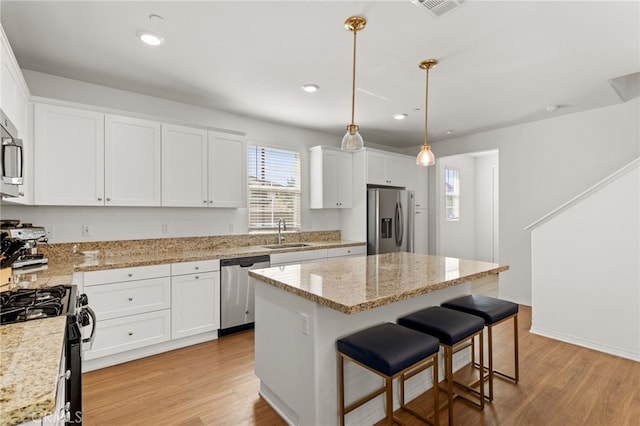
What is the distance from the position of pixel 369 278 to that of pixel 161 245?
2545mm

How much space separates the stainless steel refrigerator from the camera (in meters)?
4.81

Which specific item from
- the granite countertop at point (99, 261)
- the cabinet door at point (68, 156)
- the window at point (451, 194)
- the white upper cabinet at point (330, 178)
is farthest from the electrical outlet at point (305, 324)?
the window at point (451, 194)

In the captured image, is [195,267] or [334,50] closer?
[334,50]

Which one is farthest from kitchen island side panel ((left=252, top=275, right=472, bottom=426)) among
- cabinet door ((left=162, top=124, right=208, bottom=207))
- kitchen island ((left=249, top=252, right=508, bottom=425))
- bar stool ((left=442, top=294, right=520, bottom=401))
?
cabinet door ((left=162, top=124, right=208, bottom=207))

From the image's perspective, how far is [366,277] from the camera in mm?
2129

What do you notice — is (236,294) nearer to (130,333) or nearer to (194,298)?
(194,298)

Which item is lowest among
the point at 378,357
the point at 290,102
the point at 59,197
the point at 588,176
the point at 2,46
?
the point at 378,357

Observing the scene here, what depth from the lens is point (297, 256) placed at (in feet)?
13.1

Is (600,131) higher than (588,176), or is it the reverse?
(600,131)

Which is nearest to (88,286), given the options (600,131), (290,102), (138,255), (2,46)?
(138,255)

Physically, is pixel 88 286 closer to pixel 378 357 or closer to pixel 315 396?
pixel 315 396

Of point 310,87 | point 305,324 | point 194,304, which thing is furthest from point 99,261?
point 310,87

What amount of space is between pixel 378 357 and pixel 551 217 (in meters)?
3.03

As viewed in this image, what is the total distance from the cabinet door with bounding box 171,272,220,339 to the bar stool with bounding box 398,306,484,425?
6.65 feet
